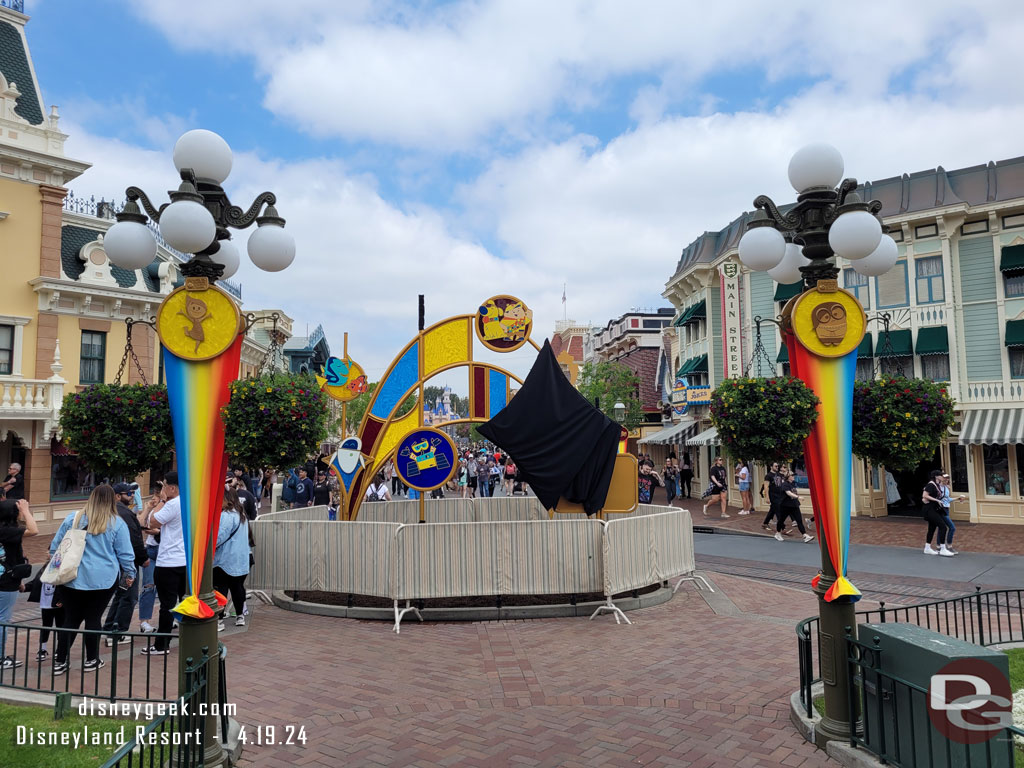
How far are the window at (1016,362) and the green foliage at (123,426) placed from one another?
72.4 feet

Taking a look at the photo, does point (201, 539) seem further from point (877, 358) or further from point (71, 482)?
point (877, 358)

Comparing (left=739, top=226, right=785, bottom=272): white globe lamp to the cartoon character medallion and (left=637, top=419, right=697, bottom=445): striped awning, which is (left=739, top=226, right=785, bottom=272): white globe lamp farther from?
(left=637, top=419, right=697, bottom=445): striped awning

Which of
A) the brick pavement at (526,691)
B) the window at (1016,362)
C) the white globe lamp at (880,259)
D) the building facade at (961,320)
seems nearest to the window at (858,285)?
the building facade at (961,320)

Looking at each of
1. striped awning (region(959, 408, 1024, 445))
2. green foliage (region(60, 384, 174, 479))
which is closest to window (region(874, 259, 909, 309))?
striped awning (region(959, 408, 1024, 445))

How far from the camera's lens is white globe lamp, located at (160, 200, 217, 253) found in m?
→ 4.25

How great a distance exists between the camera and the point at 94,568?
6215 mm

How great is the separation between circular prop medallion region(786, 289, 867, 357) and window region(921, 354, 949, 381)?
18243mm

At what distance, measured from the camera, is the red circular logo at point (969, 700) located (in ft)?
12.2

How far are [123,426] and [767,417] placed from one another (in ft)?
16.7

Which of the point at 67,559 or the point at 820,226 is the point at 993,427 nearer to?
the point at 820,226

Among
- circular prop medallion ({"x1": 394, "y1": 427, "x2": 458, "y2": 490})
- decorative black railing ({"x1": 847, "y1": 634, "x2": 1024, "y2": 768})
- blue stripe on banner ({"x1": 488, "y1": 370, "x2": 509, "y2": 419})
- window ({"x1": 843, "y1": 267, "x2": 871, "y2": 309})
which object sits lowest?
decorative black railing ({"x1": 847, "y1": 634, "x2": 1024, "y2": 768})

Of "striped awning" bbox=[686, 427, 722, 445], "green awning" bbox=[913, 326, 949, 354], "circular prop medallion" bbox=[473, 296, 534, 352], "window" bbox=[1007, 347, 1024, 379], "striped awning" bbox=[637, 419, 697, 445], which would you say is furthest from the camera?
"striped awning" bbox=[637, 419, 697, 445]

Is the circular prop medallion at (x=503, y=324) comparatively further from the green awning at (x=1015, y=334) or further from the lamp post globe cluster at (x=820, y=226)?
the green awning at (x=1015, y=334)

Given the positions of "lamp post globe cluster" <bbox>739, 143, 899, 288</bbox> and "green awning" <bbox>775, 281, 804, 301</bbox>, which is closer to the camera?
"lamp post globe cluster" <bbox>739, 143, 899, 288</bbox>
